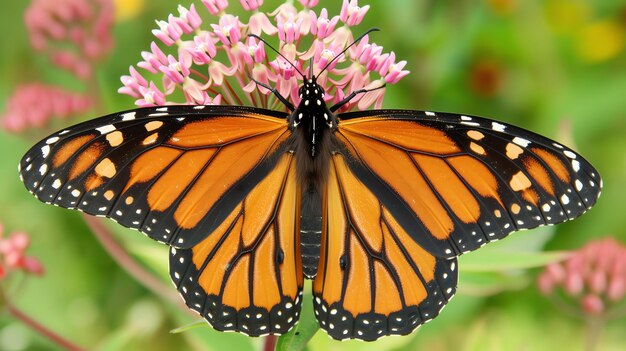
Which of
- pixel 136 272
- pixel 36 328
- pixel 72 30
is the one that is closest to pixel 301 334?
pixel 136 272

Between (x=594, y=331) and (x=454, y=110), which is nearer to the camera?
(x=594, y=331)

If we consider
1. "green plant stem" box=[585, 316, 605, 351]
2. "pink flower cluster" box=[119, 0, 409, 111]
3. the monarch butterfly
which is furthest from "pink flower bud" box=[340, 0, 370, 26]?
"green plant stem" box=[585, 316, 605, 351]

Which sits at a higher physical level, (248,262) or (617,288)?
(617,288)

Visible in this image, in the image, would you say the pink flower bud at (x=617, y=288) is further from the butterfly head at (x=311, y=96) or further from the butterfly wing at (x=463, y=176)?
the butterfly head at (x=311, y=96)

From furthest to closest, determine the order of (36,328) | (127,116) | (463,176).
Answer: (36,328) < (463,176) < (127,116)

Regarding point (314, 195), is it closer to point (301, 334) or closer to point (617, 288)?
point (301, 334)

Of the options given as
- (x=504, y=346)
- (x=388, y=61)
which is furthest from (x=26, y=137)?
(x=504, y=346)
